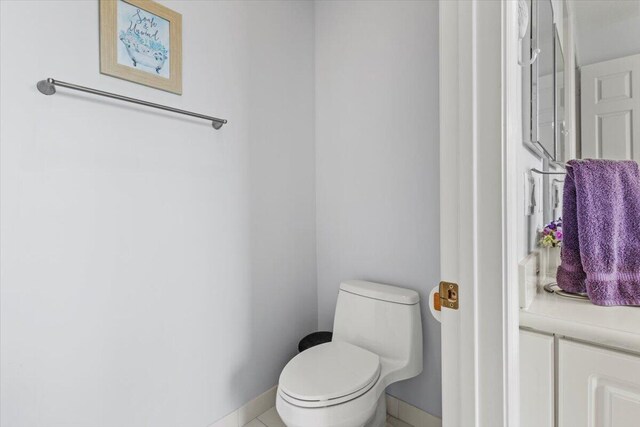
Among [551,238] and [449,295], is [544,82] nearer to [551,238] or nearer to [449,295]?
[551,238]

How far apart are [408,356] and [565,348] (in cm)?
71

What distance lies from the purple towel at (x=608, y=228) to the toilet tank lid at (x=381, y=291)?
641 mm

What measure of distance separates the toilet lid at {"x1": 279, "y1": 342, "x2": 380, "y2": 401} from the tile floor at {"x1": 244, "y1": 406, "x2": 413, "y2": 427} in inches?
16.5

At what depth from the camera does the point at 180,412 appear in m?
1.36

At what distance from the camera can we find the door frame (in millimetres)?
683

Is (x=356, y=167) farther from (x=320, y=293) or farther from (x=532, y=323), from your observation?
(x=532, y=323)

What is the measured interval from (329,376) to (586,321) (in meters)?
0.86

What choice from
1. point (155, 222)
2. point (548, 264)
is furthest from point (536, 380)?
point (155, 222)

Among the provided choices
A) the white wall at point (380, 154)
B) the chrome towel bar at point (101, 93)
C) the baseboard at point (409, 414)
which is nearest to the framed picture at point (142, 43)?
the chrome towel bar at point (101, 93)

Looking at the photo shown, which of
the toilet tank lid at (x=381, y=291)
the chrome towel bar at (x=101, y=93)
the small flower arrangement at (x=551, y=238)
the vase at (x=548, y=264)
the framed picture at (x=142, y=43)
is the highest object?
the framed picture at (x=142, y=43)

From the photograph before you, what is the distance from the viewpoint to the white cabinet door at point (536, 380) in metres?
0.86

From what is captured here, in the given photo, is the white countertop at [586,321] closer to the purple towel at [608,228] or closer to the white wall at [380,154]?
the purple towel at [608,228]

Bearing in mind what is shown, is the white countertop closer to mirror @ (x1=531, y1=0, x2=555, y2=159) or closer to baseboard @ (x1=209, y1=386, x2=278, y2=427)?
mirror @ (x1=531, y1=0, x2=555, y2=159)

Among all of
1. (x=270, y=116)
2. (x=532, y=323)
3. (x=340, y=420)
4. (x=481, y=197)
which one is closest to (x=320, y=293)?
(x=340, y=420)
